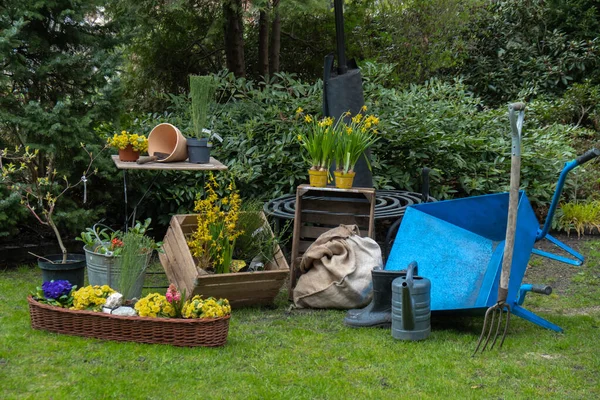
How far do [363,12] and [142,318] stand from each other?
22.3 feet

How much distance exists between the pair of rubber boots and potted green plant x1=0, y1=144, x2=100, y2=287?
1886 mm

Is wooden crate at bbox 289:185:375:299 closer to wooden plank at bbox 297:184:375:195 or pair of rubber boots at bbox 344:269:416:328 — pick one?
wooden plank at bbox 297:184:375:195

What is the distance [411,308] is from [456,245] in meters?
0.84

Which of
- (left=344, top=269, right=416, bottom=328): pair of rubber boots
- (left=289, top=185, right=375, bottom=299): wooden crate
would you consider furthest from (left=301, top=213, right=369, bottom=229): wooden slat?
(left=344, top=269, right=416, bottom=328): pair of rubber boots

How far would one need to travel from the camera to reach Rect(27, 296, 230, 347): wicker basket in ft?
12.9

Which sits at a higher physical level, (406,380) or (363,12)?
(363,12)

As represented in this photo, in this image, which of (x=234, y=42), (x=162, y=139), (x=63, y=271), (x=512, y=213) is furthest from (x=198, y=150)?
(x=234, y=42)

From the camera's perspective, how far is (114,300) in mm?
4141

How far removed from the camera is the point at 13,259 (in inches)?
233

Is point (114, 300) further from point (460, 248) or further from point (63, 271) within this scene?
point (460, 248)

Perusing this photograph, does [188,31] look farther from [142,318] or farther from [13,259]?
[142,318]

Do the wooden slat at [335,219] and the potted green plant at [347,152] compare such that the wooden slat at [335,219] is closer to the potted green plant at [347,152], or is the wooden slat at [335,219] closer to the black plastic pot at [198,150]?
the potted green plant at [347,152]

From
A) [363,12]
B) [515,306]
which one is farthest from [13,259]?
[363,12]

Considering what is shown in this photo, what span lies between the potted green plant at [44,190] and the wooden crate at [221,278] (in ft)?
2.04
